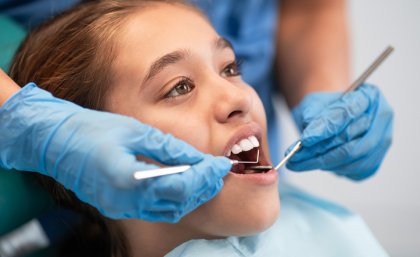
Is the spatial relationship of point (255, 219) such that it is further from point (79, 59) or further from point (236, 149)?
point (79, 59)

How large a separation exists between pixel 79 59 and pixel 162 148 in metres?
0.39

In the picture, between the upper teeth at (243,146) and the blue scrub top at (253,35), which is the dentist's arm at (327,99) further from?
the upper teeth at (243,146)

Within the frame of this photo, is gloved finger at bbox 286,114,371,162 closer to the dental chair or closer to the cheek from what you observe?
the cheek

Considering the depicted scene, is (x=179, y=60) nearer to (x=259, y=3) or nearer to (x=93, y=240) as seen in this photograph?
(x=93, y=240)

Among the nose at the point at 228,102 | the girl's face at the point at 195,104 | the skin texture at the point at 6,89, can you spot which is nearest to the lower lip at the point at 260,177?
the girl's face at the point at 195,104

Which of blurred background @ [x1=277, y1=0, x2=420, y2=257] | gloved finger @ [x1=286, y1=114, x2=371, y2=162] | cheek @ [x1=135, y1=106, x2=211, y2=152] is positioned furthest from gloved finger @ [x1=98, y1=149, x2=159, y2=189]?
blurred background @ [x1=277, y1=0, x2=420, y2=257]

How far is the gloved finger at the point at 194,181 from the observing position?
0.87m

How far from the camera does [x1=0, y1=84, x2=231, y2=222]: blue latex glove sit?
865 millimetres

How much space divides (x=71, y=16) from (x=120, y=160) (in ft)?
1.90

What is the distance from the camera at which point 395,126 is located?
243cm

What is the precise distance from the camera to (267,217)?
107 centimetres

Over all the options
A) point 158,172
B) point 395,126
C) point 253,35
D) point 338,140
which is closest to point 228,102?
point 158,172

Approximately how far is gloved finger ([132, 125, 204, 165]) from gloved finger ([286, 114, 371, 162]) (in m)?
0.47

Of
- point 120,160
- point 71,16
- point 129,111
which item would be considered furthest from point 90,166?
point 71,16
